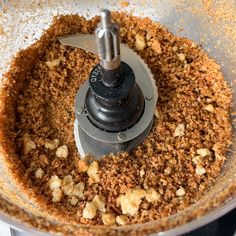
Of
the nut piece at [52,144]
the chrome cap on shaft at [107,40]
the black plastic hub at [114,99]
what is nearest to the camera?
the chrome cap on shaft at [107,40]

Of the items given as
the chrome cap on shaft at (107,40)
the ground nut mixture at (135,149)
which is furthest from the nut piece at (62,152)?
the chrome cap on shaft at (107,40)

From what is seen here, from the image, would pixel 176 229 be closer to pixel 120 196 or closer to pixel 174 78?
pixel 120 196

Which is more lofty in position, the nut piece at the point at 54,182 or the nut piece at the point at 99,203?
the nut piece at the point at 54,182

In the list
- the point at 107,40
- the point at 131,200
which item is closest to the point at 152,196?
the point at 131,200

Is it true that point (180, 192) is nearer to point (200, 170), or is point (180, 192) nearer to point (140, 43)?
point (200, 170)

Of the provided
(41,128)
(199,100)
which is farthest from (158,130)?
(41,128)

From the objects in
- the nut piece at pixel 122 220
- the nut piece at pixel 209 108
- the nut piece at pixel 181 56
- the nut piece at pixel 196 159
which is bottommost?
the nut piece at pixel 122 220

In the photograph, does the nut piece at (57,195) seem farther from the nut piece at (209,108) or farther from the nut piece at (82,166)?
the nut piece at (209,108)

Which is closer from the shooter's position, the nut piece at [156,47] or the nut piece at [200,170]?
the nut piece at [200,170]
